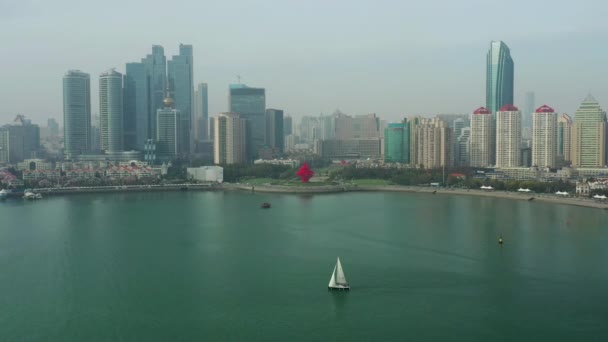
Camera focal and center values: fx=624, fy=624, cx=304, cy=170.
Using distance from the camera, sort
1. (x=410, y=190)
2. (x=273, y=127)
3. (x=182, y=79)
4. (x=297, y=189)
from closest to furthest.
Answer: (x=297, y=189), (x=410, y=190), (x=273, y=127), (x=182, y=79)

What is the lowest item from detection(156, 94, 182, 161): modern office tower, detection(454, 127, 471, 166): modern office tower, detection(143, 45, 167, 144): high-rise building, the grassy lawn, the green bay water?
the green bay water

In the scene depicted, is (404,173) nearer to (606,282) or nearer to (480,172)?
(480,172)

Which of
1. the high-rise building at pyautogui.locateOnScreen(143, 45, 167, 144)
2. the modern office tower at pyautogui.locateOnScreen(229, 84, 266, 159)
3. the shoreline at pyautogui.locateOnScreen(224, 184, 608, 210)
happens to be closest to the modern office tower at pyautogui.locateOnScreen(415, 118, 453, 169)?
the shoreline at pyautogui.locateOnScreen(224, 184, 608, 210)

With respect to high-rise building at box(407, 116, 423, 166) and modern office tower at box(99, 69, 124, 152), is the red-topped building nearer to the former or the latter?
high-rise building at box(407, 116, 423, 166)

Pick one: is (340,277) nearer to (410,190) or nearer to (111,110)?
(410,190)

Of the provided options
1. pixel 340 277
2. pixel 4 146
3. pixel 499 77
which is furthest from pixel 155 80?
pixel 340 277

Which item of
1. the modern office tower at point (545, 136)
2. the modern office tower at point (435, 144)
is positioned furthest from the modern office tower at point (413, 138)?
the modern office tower at point (545, 136)

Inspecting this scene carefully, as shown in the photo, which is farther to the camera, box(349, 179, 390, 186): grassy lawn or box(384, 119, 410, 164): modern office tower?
box(384, 119, 410, 164): modern office tower
